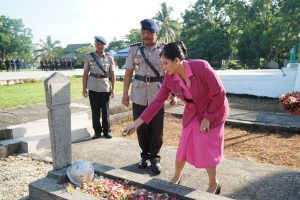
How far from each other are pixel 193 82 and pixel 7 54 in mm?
64317

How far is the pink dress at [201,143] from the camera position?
3154 millimetres

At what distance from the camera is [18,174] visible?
4.43 m

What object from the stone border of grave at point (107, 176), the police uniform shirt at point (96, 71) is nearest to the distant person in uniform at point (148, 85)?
the stone border of grave at point (107, 176)

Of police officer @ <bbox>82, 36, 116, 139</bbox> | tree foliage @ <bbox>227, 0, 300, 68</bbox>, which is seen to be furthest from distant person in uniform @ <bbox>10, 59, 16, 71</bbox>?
police officer @ <bbox>82, 36, 116, 139</bbox>

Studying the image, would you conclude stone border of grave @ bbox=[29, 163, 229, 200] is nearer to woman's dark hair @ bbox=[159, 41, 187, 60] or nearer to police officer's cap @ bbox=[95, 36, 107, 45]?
woman's dark hair @ bbox=[159, 41, 187, 60]

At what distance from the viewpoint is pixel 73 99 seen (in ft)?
31.3

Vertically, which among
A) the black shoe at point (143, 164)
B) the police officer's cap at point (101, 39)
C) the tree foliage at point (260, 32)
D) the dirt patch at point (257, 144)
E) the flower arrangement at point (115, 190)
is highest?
the tree foliage at point (260, 32)

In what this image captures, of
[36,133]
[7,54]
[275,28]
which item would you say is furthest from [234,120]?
[7,54]

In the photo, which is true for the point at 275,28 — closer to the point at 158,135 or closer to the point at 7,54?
the point at 158,135

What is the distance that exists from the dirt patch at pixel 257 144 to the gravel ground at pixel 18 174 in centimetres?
219

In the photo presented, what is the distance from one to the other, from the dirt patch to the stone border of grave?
7.47 ft

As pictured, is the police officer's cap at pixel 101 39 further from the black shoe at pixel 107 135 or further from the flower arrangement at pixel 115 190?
the flower arrangement at pixel 115 190

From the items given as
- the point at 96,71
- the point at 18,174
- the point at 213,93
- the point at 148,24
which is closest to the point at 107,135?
the point at 96,71

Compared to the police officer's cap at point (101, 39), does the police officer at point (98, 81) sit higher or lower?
lower
